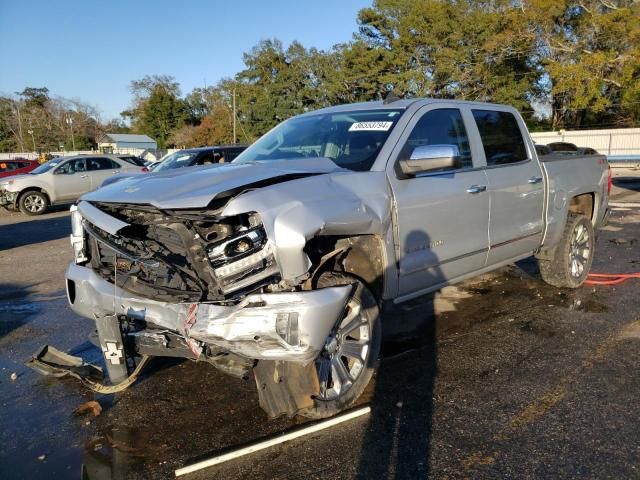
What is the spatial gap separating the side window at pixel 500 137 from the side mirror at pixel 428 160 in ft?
3.52

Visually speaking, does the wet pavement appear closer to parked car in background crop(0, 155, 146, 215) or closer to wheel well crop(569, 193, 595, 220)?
wheel well crop(569, 193, 595, 220)

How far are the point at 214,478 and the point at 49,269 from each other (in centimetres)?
654

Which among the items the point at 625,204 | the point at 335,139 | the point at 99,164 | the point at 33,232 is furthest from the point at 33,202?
the point at 625,204

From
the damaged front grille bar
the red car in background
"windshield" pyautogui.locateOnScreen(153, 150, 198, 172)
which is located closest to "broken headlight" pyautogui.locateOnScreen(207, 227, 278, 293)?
the damaged front grille bar

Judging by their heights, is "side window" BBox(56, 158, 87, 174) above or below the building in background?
below

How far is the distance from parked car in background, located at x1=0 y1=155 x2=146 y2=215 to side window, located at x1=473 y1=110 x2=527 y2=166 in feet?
45.1

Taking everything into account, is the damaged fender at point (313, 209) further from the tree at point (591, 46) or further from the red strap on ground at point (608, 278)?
the tree at point (591, 46)

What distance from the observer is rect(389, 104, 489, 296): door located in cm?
372

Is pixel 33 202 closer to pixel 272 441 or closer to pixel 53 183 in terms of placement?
pixel 53 183

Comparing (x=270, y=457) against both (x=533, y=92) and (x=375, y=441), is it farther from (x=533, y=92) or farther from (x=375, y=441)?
(x=533, y=92)

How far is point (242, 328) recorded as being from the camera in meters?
2.68

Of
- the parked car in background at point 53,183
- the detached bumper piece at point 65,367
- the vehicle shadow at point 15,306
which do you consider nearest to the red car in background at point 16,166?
the parked car in background at point 53,183

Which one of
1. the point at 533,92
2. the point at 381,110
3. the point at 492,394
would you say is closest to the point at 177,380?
the point at 492,394

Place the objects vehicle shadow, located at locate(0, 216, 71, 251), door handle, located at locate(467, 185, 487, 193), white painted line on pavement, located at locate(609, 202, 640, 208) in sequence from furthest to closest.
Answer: white painted line on pavement, located at locate(609, 202, 640, 208)
vehicle shadow, located at locate(0, 216, 71, 251)
door handle, located at locate(467, 185, 487, 193)
